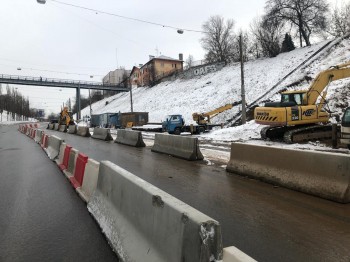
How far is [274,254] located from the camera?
4.09 metres

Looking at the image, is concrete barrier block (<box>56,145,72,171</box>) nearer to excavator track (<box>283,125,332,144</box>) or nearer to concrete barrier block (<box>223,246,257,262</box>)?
concrete barrier block (<box>223,246,257,262</box>)

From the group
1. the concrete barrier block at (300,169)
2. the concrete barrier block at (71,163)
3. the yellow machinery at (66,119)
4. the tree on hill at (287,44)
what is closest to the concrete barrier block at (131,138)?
the concrete barrier block at (71,163)

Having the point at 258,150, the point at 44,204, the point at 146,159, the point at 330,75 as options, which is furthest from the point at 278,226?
the point at 330,75

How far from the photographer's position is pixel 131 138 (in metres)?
18.5

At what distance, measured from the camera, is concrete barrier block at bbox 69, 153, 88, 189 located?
746 cm

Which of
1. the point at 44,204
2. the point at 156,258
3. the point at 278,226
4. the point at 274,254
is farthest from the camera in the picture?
the point at 44,204

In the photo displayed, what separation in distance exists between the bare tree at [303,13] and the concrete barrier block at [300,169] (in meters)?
49.1

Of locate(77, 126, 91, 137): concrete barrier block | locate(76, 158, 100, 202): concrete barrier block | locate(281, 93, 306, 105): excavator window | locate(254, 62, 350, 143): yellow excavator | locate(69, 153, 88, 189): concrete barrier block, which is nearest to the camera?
locate(76, 158, 100, 202): concrete barrier block

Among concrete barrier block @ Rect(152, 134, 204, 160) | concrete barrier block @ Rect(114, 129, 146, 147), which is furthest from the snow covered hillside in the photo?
concrete barrier block @ Rect(152, 134, 204, 160)

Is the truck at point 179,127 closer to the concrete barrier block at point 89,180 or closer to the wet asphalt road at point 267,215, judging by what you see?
the wet asphalt road at point 267,215

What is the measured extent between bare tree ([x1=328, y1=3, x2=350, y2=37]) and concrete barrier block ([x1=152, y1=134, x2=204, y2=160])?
44.3m

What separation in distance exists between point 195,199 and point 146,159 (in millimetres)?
6107

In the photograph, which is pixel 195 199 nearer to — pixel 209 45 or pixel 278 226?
pixel 278 226

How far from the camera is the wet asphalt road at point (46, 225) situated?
4.34 m
